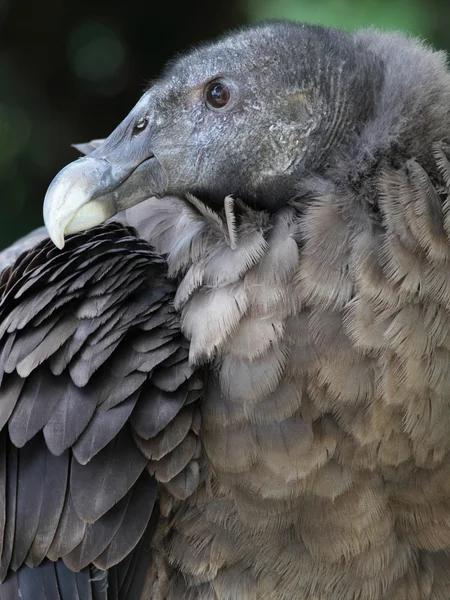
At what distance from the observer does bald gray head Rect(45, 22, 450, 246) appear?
180 centimetres

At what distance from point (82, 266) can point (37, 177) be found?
2161mm

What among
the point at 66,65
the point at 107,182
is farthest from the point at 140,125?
the point at 66,65

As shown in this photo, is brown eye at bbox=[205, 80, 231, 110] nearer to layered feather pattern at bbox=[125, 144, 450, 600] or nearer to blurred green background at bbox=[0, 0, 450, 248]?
layered feather pattern at bbox=[125, 144, 450, 600]

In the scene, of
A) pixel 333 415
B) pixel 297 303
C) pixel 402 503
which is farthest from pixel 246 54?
pixel 402 503

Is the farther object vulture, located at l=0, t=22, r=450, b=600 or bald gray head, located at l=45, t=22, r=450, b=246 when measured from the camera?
bald gray head, located at l=45, t=22, r=450, b=246

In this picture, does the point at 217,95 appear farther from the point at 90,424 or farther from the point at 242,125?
the point at 90,424

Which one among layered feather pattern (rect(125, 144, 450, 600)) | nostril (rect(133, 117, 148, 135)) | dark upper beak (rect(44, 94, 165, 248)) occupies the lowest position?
layered feather pattern (rect(125, 144, 450, 600))

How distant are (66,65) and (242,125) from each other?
2.28m

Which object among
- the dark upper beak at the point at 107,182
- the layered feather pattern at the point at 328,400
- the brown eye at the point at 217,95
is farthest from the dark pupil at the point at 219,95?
the layered feather pattern at the point at 328,400

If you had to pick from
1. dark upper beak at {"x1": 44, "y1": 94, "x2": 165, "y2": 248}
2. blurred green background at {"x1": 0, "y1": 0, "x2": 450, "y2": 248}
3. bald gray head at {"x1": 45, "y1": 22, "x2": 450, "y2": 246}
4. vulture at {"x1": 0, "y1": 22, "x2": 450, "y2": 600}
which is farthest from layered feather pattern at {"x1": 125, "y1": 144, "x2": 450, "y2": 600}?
blurred green background at {"x1": 0, "y1": 0, "x2": 450, "y2": 248}

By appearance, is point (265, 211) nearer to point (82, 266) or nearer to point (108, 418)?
point (82, 266)

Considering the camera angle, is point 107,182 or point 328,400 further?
point 107,182

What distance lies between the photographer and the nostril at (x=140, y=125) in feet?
6.18

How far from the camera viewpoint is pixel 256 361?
1679 millimetres
